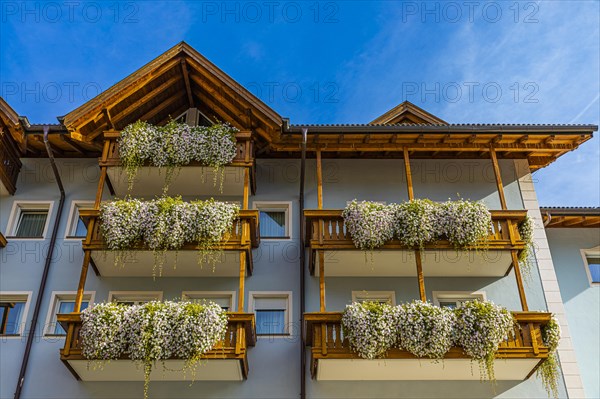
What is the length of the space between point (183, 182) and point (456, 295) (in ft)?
25.7

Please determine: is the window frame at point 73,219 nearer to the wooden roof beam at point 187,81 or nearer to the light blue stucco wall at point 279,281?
the light blue stucco wall at point 279,281

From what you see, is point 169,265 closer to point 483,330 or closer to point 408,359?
point 408,359

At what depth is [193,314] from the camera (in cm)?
1463

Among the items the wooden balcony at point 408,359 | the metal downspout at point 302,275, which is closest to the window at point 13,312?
the metal downspout at point 302,275

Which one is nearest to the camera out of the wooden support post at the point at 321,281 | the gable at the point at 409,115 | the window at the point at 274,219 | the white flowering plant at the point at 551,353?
the white flowering plant at the point at 551,353

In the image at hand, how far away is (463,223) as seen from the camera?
16172 mm

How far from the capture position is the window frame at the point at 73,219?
18.1 m

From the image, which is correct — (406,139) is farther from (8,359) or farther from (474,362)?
(8,359)

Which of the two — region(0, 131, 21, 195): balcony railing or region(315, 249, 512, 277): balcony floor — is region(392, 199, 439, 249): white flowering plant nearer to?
region(315, 249, 512, 277): balcony floor

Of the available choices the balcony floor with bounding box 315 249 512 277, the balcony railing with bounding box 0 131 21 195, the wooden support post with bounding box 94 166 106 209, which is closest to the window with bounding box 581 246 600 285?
the balcony floor with bounding box 315 249 512 277

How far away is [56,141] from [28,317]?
4910mm

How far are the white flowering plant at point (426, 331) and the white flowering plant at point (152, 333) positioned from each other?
13.0ft

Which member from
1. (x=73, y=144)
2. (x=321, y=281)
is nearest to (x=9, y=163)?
(x=73, y=144)

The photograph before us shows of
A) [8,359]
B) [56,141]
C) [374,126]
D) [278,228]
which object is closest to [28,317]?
[8,359]
